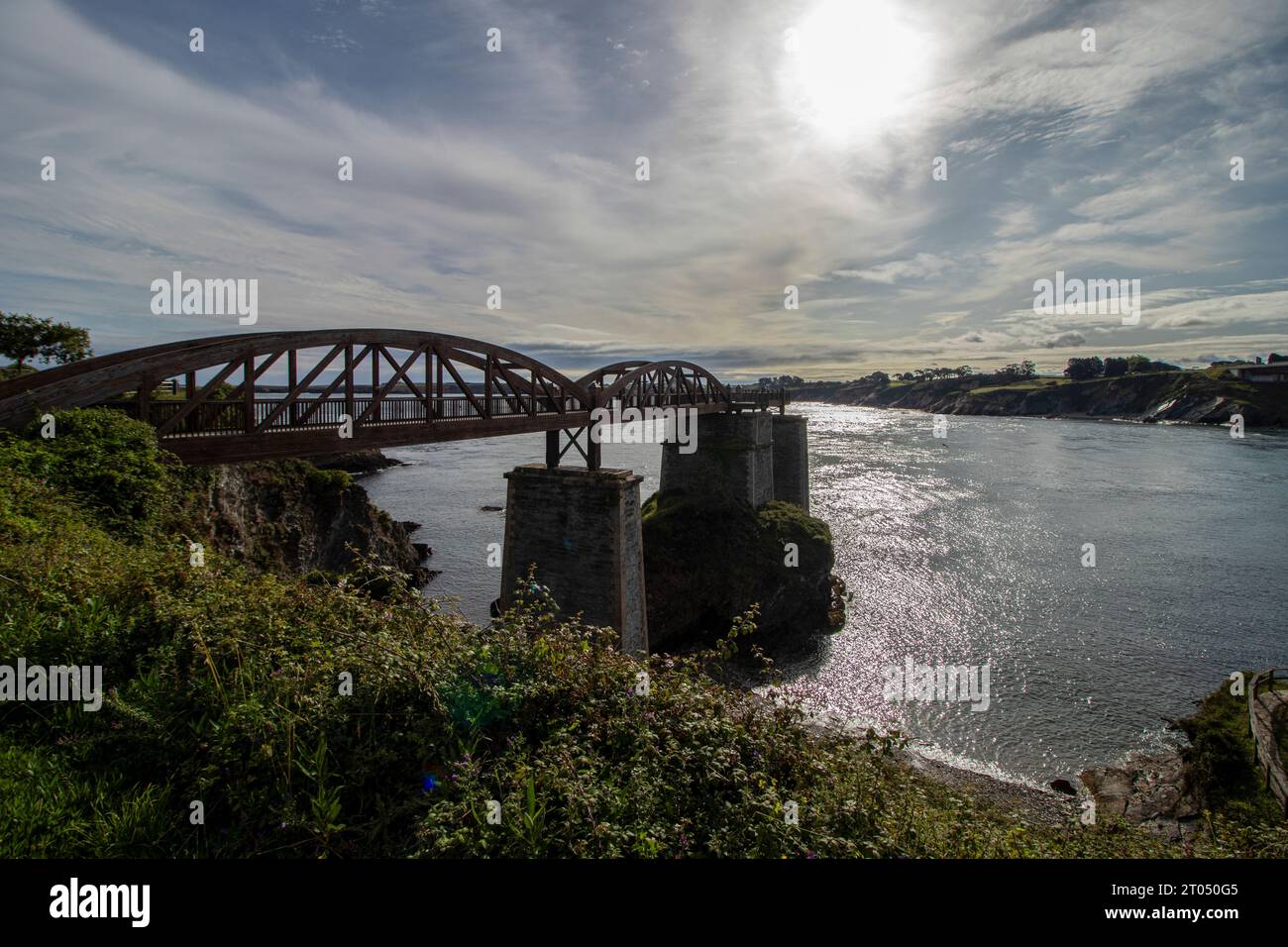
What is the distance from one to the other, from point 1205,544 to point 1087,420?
116 metres

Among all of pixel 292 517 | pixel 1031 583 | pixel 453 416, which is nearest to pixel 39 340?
pixel 292 517

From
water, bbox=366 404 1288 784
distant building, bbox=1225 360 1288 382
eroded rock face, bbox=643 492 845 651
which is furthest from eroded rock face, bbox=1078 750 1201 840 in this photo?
distant building, bbox=1225 360 1288 382

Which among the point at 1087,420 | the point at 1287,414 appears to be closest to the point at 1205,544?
the point at 1287,414

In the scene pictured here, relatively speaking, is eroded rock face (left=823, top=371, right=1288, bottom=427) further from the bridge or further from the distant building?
the bridge

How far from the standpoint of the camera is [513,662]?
604 centimetres

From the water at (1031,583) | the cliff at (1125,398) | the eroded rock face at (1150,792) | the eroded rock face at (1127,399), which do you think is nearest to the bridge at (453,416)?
the water at (1031,583)

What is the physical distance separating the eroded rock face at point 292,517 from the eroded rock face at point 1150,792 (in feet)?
74.0

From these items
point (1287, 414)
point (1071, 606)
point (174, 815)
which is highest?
→ point (1287, 414)

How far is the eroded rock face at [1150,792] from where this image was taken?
16.1m

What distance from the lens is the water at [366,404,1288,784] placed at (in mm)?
24422

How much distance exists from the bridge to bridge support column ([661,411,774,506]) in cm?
11
